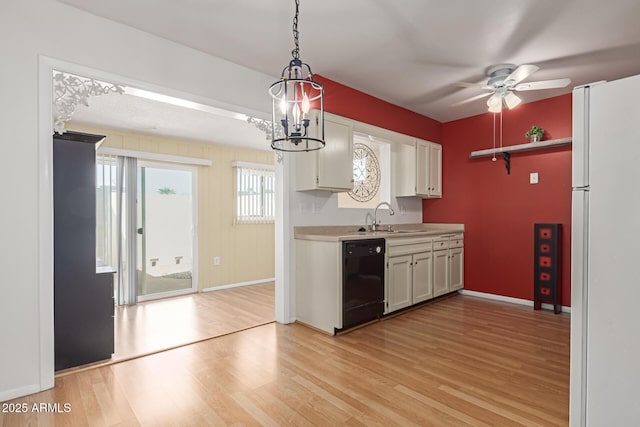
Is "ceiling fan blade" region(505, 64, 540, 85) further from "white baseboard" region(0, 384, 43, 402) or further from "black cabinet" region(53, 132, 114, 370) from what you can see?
"white baseboard" region(0, 384, 43, 402)

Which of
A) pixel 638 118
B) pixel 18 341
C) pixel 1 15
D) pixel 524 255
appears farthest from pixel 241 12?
pixel 524 255

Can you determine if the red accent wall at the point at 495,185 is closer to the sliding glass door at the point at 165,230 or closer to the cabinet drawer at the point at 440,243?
the cabinet drawer at the point at 440,243

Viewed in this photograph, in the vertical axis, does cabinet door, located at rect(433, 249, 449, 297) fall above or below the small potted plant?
below

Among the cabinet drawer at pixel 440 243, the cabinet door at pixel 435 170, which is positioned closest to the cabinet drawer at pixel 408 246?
the cabinet drawer at pixel 440 243

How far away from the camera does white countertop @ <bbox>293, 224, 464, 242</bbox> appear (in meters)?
3.13

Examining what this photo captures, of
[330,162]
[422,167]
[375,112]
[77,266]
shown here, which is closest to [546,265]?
[422,167]

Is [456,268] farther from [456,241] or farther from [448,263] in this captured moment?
[456,241]

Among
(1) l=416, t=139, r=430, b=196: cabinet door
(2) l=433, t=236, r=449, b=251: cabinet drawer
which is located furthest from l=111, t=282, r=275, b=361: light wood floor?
(1) l=416, t=139, r=430, b=196: cabinet door

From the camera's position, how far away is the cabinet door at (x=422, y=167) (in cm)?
452

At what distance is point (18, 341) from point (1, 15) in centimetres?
199

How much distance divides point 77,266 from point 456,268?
4.23 meters

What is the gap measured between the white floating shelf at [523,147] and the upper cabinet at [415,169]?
568mm

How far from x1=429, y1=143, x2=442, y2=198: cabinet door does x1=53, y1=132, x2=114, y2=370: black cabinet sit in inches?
156

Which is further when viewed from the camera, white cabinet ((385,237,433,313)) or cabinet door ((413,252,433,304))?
cabinet door ((413,252,433,304))
